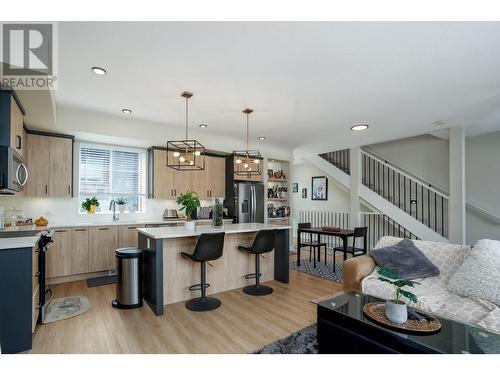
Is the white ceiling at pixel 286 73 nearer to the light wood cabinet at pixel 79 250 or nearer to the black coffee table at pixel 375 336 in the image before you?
the light wood cabinet at pixel 79 250

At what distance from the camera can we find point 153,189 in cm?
509

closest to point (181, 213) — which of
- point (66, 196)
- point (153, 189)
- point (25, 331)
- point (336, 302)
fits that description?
point (153, 189)

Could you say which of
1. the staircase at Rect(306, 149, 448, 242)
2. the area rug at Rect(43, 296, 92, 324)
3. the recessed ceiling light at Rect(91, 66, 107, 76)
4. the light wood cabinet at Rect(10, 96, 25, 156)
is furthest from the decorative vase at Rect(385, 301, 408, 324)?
the staircase at Rect(306, 149, 448, 242)

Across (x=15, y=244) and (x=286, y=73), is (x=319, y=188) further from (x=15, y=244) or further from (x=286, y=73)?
(x=15, y=244)

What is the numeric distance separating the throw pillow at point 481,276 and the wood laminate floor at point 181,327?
1.48 m

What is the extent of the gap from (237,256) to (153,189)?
7.27 ft

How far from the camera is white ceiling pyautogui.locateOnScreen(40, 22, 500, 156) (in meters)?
2.12

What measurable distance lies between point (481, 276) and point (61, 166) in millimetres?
5702

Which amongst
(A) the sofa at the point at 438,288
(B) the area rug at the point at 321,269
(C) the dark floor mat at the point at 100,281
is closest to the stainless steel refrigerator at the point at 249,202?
(B) the area rug at the point at 321,269

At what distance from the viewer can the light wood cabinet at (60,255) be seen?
13.4 feet

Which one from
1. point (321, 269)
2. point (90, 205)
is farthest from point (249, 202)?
point (90, 205)

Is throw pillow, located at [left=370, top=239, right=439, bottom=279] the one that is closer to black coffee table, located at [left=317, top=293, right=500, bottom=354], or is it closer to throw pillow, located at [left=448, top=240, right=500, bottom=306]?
throw pillow, located at [left=448, top=240, right=500, bottom=306]
